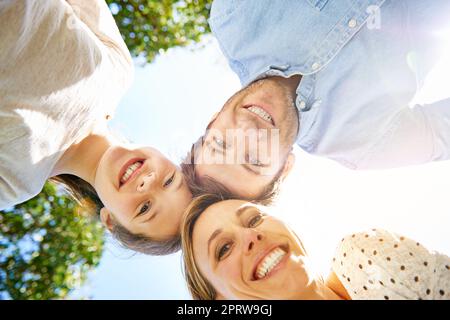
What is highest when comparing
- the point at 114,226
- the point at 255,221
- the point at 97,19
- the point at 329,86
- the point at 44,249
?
the point at 97,19

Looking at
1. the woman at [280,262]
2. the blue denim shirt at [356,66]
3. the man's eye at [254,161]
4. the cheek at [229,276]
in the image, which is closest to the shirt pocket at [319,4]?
the blue denim shirt at [356,66]

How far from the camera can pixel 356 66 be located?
3.35 feet

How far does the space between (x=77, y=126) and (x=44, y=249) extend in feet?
2.71

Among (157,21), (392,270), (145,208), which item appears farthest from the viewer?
(157,21)

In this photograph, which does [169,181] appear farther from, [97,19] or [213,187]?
[97,19]

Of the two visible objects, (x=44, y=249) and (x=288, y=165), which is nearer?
(x=288, y=165)

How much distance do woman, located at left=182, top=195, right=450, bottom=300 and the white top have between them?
1.18 ft

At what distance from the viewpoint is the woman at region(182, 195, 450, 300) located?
85 cm

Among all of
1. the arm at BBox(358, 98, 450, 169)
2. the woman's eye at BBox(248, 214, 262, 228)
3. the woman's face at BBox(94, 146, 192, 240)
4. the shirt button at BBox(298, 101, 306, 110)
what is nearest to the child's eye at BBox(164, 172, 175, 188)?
the woman's face at BBox(94, 146, 192, 240)

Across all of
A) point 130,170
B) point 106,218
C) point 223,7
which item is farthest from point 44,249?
point 223,7

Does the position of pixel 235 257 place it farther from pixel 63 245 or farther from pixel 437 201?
pixel 63 245

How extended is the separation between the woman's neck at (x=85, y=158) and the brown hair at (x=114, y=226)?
0.11ft

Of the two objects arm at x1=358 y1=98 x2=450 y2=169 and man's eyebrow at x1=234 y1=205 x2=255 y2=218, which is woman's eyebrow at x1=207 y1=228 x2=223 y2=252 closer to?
man's eyebrow at x1=234 y1=205 x2=255 y2=218

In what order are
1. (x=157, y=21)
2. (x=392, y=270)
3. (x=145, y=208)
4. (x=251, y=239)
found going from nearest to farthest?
(x=392, y=270), (x=251, y=239), (x=145, y=208), (x=157, y=21)
